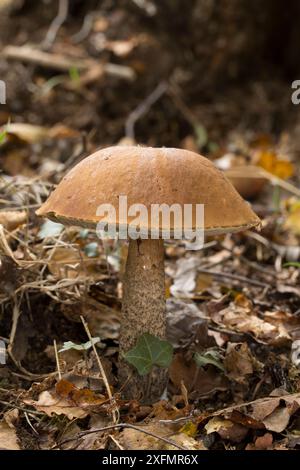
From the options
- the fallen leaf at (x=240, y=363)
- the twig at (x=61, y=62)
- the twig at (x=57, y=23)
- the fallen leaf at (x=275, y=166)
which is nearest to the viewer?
the fallen leaf at (x=240, y=363)

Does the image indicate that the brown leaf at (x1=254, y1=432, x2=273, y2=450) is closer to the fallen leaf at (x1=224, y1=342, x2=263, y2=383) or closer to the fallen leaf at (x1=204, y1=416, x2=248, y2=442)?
the fallen leaf at (x1=204, y1=416, x2=248, y2=442)

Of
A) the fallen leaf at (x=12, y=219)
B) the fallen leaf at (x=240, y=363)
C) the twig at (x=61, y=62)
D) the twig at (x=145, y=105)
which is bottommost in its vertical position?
the fallen leaf at (x=240, y=363)

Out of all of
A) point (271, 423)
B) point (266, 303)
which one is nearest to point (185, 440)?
point (271, 423)

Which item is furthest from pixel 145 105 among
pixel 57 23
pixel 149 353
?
pixel 149 353

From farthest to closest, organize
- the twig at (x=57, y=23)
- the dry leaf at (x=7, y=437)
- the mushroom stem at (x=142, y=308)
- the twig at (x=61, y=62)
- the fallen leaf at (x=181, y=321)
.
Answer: the twig at (x=57, y=23), the twig at (x=61, y=62), the fallen leaf at (x=181, y=321), the mushroom stem at (x=142, y=308), the dry leaf at (x=7, y=437)

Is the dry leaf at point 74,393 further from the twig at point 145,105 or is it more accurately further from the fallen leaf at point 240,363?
the twig at point 145,105

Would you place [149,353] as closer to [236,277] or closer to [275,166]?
[236,277]

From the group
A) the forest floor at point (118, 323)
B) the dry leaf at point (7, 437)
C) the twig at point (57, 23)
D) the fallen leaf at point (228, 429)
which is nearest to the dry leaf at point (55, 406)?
the forest floor at point (118, 323)
